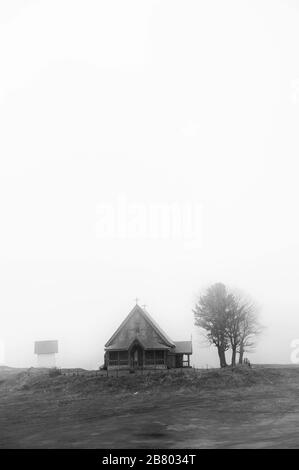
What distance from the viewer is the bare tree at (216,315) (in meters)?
65.3

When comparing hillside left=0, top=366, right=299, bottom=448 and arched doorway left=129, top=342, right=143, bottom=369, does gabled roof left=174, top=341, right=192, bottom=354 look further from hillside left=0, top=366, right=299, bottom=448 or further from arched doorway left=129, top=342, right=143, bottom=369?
hillside left=0, top=366, right=299, bottom=448

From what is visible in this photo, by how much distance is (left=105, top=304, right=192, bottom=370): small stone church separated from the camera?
65375 mm

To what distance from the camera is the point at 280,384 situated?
53625 millimetres

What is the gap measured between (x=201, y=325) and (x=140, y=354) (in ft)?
33.8

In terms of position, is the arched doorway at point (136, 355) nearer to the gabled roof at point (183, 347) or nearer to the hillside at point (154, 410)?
the gabled roof at point (183, 347)

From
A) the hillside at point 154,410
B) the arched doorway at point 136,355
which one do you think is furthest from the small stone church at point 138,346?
the hillside at point 154,410

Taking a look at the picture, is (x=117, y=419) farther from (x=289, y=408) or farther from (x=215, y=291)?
(x=215, y=291)

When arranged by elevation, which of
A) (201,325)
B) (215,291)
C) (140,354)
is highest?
(215,291)

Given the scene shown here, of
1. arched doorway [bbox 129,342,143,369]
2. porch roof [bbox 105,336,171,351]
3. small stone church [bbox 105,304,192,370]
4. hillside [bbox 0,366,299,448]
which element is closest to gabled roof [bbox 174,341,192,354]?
small stone church [bbox 105,304,192,370]

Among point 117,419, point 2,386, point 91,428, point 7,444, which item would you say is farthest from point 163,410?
point 2,386

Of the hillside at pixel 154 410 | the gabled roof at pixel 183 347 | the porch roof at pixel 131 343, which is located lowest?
the hillside at pixel 154 410

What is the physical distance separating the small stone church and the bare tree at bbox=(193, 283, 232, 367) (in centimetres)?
648

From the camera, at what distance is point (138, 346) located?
216 feet

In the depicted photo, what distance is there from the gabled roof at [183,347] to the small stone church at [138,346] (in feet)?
4.33
